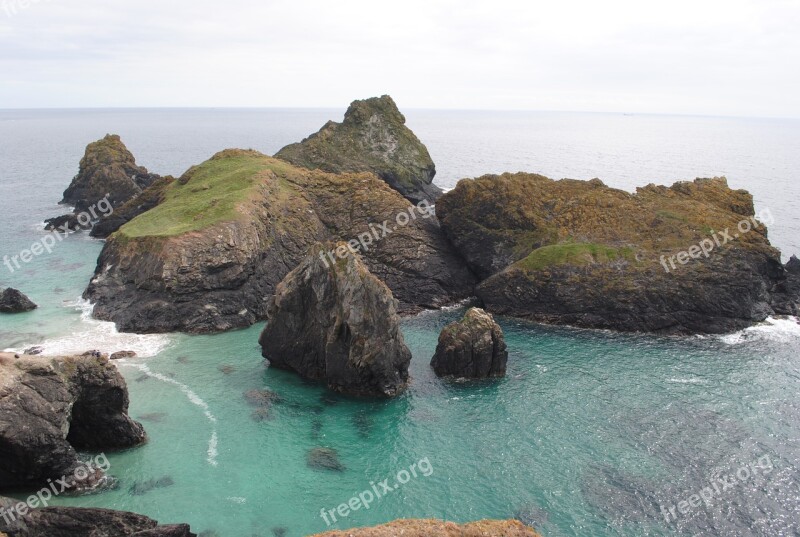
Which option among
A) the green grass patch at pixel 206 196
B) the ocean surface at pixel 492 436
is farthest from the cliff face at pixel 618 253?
the green grass patch at pixel 206 196

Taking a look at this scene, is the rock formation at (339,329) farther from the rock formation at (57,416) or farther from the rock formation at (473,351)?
the rock formation at (57,416)

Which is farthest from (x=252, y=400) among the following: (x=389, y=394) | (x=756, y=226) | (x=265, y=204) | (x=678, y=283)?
(x=756, y=226)

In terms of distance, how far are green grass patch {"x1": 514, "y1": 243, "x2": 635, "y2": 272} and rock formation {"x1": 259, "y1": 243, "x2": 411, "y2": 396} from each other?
2436 cm

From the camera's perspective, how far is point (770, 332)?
5912cm

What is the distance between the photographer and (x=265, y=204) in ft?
238

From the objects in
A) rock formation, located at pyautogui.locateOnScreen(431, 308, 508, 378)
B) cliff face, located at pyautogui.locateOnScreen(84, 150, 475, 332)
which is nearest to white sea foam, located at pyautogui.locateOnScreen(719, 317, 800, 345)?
rock formation, located at pyautogui.locateOnScreen(431, 308, 508, 378)

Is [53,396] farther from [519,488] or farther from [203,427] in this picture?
[519,488]

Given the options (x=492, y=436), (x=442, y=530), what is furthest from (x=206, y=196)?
(x=442, y=530)

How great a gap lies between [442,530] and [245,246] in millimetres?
46869

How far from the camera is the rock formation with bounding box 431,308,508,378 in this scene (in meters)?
49.1

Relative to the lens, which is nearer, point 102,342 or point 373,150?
point 102,342

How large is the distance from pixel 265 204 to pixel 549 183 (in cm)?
3691

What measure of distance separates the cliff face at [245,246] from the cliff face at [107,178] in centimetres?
2841

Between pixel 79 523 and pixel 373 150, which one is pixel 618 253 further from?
pixel 373 150
